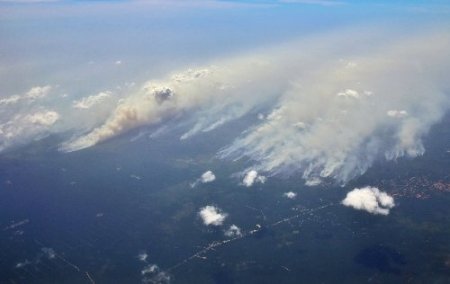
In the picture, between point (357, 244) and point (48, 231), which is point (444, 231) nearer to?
point (357, 244)

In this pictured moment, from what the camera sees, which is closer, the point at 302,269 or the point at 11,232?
the point at 302,269

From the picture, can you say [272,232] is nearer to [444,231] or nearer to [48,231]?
[444,231]

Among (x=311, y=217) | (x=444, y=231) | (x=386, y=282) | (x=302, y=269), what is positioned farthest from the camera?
(x=311, y=217)

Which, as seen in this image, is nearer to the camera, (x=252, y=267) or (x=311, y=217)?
(x=252, y=267)

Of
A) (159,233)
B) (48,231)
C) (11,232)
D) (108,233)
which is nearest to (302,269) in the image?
(159,233)

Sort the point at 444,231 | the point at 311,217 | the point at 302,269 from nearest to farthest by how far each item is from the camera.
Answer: the point at 302,269, the point at 444,231, the point at 311,217

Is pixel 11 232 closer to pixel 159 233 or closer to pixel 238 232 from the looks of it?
pixel 159 233

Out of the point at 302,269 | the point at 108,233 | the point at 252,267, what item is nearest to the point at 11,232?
the point at 108,233

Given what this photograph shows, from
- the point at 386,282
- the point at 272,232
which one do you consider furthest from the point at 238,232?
the point at 386,282
